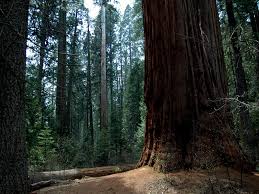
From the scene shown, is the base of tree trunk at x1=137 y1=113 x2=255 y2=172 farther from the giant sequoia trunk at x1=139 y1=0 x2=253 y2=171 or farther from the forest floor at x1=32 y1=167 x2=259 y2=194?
the forest floor at x1=32 y1=167 x2=259 y2=194

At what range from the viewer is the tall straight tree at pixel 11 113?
5.80 m

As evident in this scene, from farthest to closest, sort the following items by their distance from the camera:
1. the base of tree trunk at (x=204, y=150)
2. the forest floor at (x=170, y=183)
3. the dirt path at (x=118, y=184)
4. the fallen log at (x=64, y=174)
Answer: the fallen log at (x=64, y=174), the base of tree trunk at (x=204, y=150), the dirt path at (x=118, y=184), the forest floor at (x=170, y=183)

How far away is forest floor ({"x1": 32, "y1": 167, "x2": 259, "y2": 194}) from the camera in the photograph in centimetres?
493

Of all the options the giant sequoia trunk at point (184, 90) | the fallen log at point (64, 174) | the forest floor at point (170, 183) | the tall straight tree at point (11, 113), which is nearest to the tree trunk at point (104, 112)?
the fallen log at point (64, 174)

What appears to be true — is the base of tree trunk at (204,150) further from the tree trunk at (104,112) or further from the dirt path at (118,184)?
the tree trunk at (104,112)

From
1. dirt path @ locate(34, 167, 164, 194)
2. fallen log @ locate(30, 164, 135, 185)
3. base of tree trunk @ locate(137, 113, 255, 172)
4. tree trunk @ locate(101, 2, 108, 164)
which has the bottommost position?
dirt path @ locate(34, 167, 164, 194)

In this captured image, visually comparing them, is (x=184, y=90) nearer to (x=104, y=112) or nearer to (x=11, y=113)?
(x=11, y=113)

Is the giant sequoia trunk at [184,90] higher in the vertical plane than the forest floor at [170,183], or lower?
higher

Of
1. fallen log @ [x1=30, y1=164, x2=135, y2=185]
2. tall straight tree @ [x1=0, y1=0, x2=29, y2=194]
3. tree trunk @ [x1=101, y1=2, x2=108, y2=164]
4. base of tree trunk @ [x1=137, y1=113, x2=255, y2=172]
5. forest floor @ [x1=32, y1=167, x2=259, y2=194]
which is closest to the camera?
forest floor @ [x1=32, y1=167, x2=259, y2=194]

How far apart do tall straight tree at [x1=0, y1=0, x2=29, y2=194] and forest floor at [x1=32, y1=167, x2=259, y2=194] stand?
0.66 m

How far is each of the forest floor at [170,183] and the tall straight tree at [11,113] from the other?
0.66m

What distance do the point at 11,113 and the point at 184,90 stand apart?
291 cm

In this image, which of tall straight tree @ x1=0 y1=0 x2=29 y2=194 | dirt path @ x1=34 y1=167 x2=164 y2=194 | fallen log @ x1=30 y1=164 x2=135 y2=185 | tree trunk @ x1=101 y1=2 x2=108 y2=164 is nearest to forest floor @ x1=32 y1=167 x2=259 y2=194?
dirt path @ x1=34 y1=167 x2=164 y2=194

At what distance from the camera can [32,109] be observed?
12.7m
